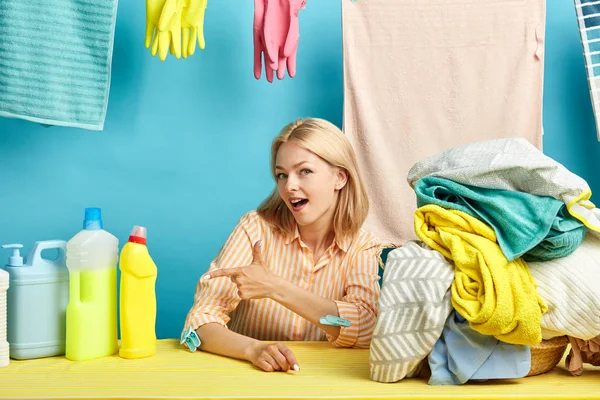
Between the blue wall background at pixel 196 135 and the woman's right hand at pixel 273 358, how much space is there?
0.81 meters

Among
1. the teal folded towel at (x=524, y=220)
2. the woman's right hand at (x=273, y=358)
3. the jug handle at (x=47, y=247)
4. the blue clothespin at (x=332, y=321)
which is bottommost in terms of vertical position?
the woman's right hand at (x=273, y=358)

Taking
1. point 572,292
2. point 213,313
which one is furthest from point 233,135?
point 572,292

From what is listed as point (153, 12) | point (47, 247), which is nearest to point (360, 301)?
point (47, 247)

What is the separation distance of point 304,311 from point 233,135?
2.56 ft

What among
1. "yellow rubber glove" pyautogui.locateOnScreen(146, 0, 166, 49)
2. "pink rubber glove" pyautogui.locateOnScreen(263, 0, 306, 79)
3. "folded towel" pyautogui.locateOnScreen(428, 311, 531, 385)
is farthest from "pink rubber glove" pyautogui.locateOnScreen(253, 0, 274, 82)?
"folded towel" pyautogui.locateOnScreen(428, 311, 531, 385)

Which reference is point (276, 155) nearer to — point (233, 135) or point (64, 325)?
point (233, 135)

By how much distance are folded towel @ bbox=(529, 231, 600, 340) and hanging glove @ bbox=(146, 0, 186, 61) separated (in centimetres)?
112

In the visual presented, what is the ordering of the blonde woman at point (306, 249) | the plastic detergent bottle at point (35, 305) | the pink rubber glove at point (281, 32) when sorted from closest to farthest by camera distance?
1. the plastic detergent bottle at point (35, 305)
2. the blonde woman at point (306, 249)
3. the pink rubber glove at point (281, 32)

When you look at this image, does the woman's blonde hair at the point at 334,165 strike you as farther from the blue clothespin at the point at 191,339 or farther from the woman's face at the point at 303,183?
the blue clothespin at the point at 191,339

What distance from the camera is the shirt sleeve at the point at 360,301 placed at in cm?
150

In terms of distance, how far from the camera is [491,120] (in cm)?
205

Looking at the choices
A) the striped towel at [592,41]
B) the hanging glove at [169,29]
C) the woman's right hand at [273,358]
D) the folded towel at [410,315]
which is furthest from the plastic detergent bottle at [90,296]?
the striped towel at [592,41]

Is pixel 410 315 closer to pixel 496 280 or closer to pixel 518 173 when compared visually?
pixel 496 280

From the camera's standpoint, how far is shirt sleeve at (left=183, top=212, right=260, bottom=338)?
152cm
